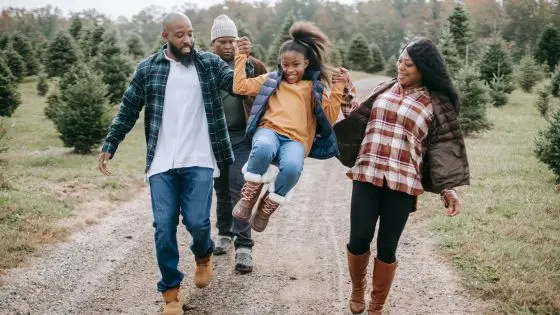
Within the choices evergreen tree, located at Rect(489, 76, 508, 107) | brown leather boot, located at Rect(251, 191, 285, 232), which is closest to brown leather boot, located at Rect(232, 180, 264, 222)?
brown leather boot, located at Rect(251, 191, 285, 232)

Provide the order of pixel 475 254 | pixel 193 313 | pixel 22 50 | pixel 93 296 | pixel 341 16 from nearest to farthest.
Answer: pixel 193 313 < pixel 93 296 < pixel 475 254 < pixel 22 50 < pixel 341 16

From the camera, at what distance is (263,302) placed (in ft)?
16.0

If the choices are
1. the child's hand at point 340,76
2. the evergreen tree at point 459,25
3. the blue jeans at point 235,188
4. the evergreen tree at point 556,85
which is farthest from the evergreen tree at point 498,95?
the child's hand at point 340,76

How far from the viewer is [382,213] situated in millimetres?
4137

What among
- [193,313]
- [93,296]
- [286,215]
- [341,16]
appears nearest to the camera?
[193,313]

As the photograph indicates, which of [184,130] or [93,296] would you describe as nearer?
[184,130]

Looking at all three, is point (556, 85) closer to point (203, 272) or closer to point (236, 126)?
point (236, 126)

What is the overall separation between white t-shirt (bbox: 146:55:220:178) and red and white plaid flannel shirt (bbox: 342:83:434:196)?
142cm

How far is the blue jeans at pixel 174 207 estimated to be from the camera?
424 cm

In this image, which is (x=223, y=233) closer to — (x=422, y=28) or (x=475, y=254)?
(x=475, y=254)

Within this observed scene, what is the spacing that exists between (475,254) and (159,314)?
3.65 m

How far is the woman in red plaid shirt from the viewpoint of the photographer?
12.9 ft

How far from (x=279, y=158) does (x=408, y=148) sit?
1.10 meters

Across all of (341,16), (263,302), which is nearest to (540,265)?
(263,302)
